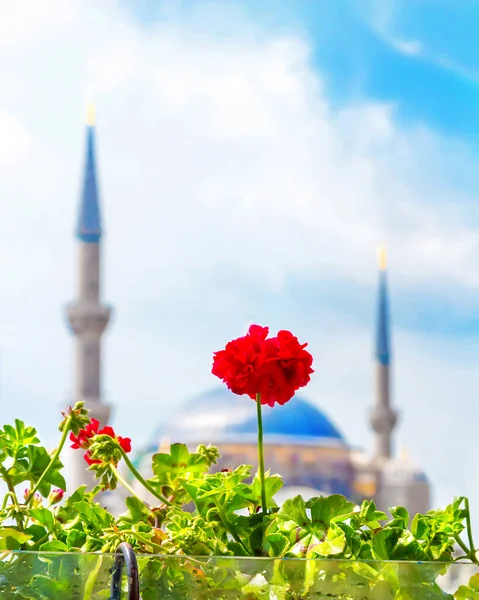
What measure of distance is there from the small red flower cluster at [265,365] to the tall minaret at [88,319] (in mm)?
20018

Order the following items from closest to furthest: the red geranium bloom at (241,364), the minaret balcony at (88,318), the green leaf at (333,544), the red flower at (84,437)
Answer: the green leaf at (333,544) < the red geranium bloom at (241,364) < the red flower at (84,437) < the minaret balcony at (88,318)

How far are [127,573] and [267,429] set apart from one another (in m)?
23.1

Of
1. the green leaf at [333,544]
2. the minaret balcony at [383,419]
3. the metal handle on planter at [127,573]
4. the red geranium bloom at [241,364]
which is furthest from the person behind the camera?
the minaret balcony at [383,419]

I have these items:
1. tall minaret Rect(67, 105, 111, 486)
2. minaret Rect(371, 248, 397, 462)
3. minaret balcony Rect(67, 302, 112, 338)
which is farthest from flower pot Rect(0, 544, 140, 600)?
minaret Rect(371, 248, 397, 462)

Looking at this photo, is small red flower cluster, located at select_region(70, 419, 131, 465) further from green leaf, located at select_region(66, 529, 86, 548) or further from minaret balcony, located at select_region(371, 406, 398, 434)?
minaret balcony, located at select_region(371, 406, 398, 434)

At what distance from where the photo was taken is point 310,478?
24.2 meters

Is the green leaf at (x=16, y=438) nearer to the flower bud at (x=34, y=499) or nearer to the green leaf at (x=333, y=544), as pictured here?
the flower bud at (x=34, y=499)

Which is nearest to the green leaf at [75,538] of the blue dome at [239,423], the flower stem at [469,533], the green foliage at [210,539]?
the green foliage at [210,539]

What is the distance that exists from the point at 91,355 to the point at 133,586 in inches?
846

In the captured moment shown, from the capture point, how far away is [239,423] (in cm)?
2389

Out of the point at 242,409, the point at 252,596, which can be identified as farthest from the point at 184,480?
the point at 242,409

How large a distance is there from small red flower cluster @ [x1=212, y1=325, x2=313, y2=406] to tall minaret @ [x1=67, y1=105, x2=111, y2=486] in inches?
788

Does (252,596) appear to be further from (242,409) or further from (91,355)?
(242,409)

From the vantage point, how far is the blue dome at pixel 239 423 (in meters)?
23.7
